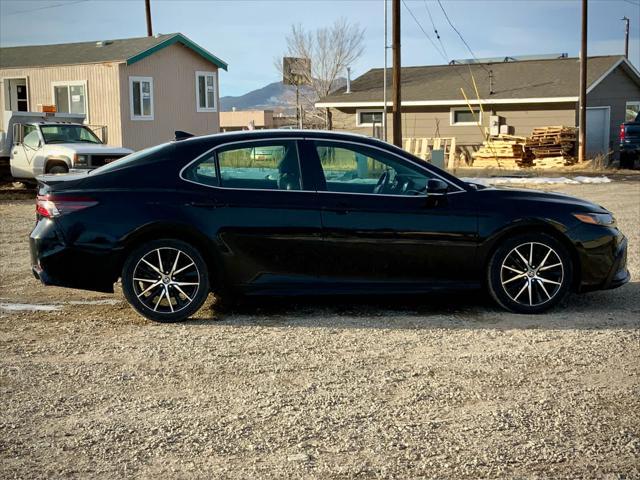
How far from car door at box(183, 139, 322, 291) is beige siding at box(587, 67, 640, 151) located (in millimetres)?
29825

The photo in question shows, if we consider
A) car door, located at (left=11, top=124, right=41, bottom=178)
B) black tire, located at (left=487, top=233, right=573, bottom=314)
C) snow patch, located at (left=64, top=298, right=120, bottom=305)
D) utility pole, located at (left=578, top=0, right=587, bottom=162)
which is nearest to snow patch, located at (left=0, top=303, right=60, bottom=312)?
snow patch, located at (left=64, top=298, right=120, bottom=305)

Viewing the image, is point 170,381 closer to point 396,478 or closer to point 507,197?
point 396,478

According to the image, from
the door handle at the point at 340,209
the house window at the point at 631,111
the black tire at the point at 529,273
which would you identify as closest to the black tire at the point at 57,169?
the door handle at the point at 340,209

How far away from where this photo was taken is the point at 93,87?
29.9m

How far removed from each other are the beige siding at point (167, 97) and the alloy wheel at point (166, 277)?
23.6 meters

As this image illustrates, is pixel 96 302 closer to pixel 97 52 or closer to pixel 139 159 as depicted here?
pixel 139 159

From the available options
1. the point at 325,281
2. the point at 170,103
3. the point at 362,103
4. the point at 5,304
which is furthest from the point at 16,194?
the point at 362,103

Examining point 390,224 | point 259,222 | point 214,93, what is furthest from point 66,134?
point 390,224

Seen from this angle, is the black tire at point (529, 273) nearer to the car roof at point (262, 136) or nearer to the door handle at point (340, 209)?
the door handle at point (340, 209)

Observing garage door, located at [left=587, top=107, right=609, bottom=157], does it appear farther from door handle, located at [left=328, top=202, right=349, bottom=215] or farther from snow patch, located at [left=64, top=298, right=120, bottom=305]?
snow patch, located at [left=64, top=298, right=120, bottom=305]

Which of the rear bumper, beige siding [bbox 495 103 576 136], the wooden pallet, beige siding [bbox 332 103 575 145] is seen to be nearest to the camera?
the rear bumper

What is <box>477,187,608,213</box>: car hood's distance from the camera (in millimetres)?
7141

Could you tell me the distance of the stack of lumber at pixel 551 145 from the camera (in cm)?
3203

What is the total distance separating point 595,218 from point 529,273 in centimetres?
79
